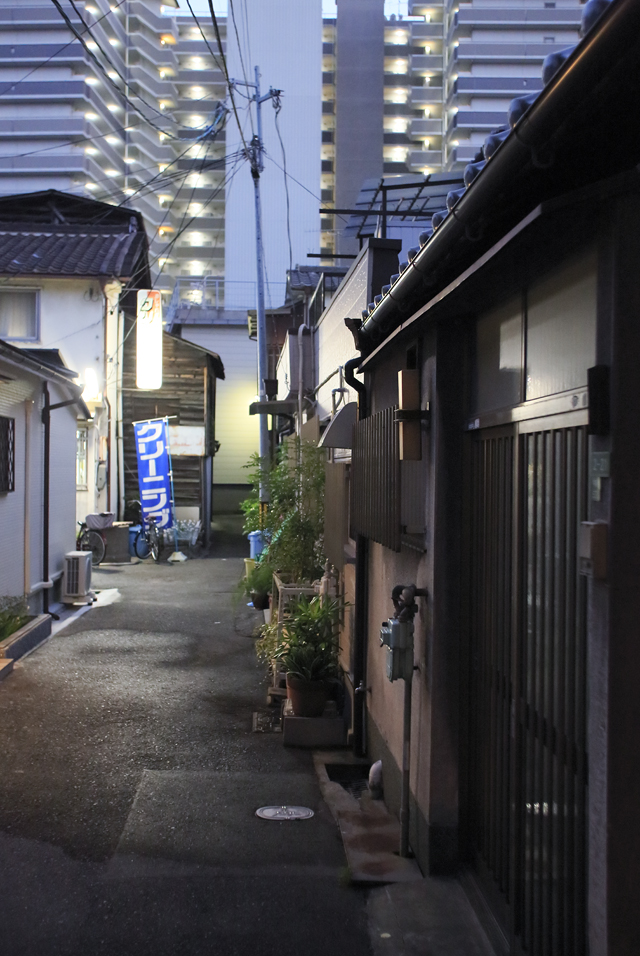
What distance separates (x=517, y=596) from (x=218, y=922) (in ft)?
8.62

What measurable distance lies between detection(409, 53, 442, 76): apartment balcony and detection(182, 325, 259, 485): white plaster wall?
106 feet

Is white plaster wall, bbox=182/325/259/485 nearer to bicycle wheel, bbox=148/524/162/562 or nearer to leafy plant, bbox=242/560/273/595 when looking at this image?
bicycle wheel, bbox=148/524/162/562

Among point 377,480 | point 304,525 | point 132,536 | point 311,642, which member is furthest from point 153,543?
point 377,480

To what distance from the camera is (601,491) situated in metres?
3.02

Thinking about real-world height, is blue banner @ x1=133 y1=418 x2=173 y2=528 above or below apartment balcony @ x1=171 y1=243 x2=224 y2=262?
below

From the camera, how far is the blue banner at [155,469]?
914 inches

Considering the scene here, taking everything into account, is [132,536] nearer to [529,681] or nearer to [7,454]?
[7,454]

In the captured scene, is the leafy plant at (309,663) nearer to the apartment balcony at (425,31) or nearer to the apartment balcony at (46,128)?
the apartment balcony at (46,128)

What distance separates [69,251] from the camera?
24156mm

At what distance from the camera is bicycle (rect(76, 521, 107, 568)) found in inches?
827

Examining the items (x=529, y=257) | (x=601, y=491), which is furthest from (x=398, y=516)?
(x=601, y=491)

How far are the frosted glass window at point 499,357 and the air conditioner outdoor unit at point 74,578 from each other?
1222 cm

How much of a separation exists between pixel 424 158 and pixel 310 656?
5638 cm

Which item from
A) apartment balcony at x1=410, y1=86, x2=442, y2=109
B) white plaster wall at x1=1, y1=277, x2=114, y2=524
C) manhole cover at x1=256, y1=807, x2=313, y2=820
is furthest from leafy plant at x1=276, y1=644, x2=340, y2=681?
apartment balcony at x1=410, y1=86, x2=442, y2=109
